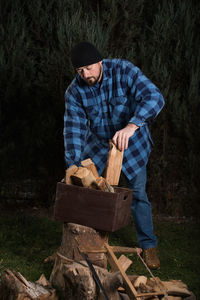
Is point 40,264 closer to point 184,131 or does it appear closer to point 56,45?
point 184,131

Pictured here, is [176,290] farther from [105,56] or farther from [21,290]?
[105,56]

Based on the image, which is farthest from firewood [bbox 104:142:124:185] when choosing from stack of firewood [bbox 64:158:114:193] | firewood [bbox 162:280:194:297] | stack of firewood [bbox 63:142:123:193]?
firewood [bbox 162:280:194:297]

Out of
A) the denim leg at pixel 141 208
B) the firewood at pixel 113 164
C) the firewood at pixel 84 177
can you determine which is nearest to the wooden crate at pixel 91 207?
the firewood at pixel 84 177

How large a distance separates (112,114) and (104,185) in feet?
3.11

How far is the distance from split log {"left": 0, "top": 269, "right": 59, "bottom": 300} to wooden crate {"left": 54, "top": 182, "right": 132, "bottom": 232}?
472 millimetres

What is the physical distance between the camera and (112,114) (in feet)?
10.3

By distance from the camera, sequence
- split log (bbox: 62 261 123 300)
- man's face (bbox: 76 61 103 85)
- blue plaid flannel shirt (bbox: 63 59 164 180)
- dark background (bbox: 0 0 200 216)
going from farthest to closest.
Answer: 1. dark background (bbox: 0 0 200 216)
2. blue plaid flannel shirt (bbox: 63 59 164 180)
3. man's face (bbox: 76 61 103 85)
4. split log (bbox: 62 261 123 300)

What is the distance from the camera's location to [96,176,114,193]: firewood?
7.78ft

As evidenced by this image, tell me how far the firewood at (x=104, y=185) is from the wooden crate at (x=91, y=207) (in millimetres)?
77

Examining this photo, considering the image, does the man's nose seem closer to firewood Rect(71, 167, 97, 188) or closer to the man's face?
the man's face

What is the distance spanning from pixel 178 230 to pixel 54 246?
1.64 m

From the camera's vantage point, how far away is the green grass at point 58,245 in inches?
125

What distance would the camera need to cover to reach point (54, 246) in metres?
3.81

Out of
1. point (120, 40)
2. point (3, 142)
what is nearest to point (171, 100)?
point (120, 40)
